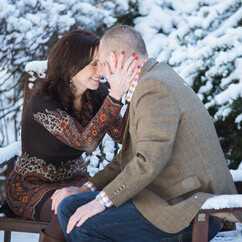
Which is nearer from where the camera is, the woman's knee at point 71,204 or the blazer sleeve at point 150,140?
the blazer sleeve at point 150,140

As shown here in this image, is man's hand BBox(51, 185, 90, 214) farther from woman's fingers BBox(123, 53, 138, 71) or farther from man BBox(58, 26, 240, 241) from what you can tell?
woman's fingers BBox(123, 53, 138, 71)

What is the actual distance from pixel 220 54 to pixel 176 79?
2479 millimetres

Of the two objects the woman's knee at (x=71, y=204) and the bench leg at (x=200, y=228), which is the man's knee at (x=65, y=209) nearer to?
the woman's knee at (x=71, y=204)

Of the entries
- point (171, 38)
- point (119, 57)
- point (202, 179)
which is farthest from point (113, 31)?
point (171, 38)

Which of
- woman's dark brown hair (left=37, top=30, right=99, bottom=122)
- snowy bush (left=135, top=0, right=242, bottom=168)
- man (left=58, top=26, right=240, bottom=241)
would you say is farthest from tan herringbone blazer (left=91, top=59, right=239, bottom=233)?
snowy bush (left=135, top=0, right=242, bottom=168)

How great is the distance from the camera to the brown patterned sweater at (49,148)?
2670mm

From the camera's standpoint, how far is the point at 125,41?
7.36 ft

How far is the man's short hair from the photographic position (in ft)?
7.37

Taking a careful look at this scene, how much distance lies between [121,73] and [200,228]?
2.74ft

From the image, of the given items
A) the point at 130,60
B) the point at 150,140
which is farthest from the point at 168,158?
the point at 130,60

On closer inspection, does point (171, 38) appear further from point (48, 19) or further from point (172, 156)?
point (172, 156)

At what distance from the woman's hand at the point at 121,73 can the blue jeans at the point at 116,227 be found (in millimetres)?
608

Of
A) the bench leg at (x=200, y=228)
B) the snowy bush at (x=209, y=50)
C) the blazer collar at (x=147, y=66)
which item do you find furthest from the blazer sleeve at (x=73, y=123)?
the snowy bush at (x=209, y=50)

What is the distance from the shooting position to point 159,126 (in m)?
1.93
